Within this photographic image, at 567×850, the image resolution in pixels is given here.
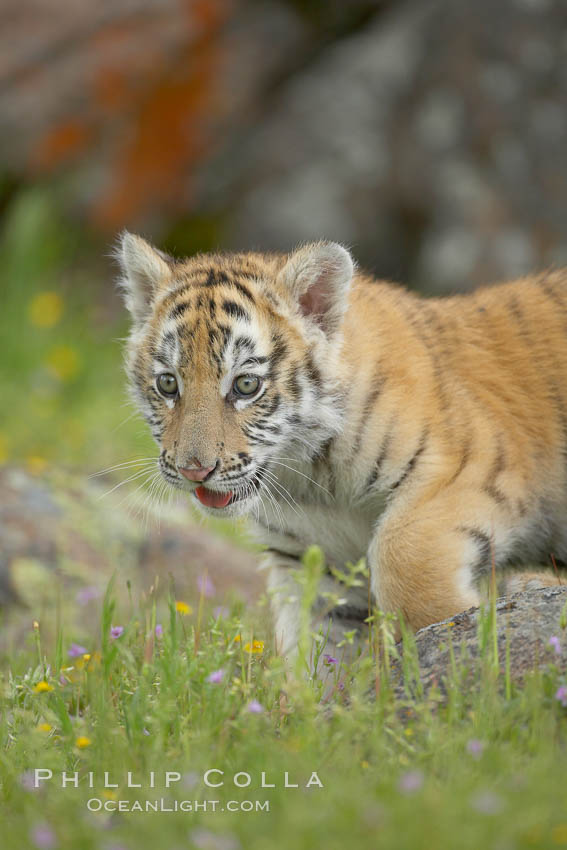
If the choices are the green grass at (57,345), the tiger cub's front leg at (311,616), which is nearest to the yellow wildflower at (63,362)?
the green grass at (57,345)

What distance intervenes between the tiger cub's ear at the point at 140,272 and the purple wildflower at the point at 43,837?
2357 millimetres

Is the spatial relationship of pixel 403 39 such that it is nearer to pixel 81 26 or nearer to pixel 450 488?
pixel 81 26

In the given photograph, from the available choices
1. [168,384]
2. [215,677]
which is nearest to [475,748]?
[215,677]

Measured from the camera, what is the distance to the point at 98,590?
524cm

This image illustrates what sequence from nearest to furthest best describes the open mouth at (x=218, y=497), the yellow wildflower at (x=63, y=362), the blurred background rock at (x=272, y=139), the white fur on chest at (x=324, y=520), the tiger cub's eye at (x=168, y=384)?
1. the open mouth at (x=218, y=497)
2. the tiger cub's eye at (x=168, y=384)
3. the white fur on chest at (x=324, y=520)
4. the yellow wildflower at (x=63, y=362)
5. the blurred background rock at (x=272, y=139)

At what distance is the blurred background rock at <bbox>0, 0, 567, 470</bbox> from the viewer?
941 centimetres

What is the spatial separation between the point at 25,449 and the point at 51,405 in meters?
0.67

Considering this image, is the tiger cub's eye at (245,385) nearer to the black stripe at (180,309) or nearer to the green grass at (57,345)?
the black stripe at (180,309)

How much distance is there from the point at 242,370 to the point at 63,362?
5565 mm

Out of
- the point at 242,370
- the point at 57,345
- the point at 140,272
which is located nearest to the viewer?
the point at 242,370

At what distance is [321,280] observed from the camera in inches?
149

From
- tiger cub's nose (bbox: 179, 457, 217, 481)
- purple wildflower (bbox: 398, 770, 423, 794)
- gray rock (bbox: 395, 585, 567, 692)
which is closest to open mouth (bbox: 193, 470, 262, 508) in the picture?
tiger cub's nose (bbox: 179, 457, 217, 481)

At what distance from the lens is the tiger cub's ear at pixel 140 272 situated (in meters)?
4.03

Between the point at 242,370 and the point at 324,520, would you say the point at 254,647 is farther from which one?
the point at 242,370
